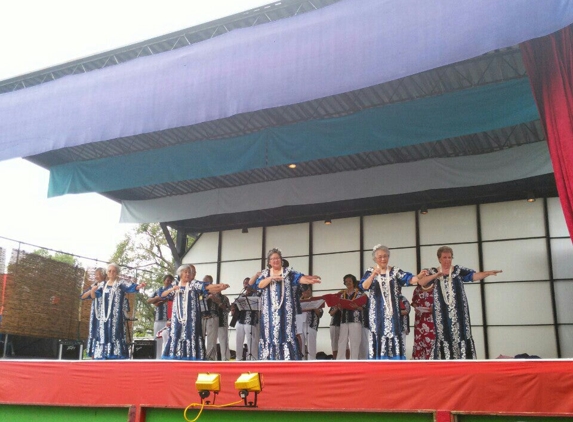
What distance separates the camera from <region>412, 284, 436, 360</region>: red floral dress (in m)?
6.75

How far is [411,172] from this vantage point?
351 inches

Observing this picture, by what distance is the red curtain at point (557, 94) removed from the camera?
435 cm

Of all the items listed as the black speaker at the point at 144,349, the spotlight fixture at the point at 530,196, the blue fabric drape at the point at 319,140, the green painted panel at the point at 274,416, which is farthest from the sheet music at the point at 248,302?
the spotlight fixture at the point at 530,196

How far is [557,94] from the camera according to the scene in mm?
4516

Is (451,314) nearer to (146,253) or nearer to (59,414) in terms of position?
(59,414)

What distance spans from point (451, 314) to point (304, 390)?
2234 mm

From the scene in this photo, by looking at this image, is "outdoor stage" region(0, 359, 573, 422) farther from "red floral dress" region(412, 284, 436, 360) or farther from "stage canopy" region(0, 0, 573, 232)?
"red floral dress" region(412, 284, 436, 360)

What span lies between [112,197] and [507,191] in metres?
7.12

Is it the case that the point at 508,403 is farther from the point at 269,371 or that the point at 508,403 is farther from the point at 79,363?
the point at 79,363

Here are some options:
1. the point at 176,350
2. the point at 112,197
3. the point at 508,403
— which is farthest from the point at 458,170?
the point at 112,197

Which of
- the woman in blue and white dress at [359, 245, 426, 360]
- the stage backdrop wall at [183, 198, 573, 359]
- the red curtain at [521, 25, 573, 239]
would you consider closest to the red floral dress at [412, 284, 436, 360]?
the woman in blue and white dress at [359, 245, 426, 360]

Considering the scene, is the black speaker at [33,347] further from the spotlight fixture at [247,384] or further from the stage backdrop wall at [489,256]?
the spotlight fixture at [247,384]

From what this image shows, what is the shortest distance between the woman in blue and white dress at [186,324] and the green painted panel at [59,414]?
1.31 meters

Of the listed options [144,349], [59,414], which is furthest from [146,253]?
[59,414]
